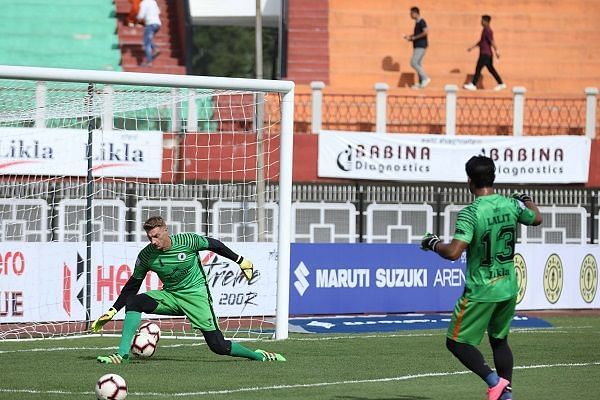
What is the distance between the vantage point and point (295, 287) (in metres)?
21.9

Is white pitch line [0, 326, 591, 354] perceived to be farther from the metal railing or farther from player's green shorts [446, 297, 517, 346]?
the metal railing

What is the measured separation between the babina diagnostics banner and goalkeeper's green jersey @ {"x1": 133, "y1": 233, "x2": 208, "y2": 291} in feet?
43.1

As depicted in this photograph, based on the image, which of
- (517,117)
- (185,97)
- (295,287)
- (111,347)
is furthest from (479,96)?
(111,347)

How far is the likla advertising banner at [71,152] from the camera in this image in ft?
75.0

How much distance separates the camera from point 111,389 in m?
10.7

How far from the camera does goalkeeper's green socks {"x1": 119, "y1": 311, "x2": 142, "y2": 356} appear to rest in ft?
45.2

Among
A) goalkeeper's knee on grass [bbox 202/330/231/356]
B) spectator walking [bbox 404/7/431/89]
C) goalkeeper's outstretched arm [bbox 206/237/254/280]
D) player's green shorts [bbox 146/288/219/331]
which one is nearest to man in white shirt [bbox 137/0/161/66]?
spectator walking [bbox 404/7/431/89]

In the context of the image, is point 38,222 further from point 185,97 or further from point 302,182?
point 302,182

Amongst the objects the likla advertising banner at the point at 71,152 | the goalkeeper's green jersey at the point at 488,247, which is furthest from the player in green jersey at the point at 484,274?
the likla advertising banner at the point at 71,152

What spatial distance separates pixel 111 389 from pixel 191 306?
3.20 m

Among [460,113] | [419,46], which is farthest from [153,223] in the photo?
[419,46]

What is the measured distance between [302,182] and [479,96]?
5.95 meters

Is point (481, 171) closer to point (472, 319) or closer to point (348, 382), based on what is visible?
point (472, 319)

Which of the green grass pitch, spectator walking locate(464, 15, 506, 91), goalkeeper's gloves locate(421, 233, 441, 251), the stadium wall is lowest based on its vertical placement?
the green grass pitch
